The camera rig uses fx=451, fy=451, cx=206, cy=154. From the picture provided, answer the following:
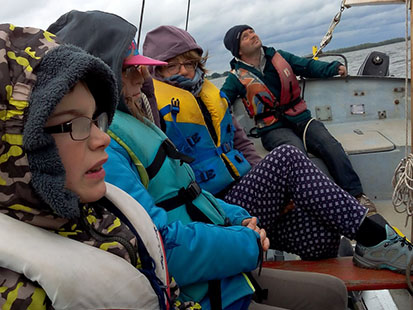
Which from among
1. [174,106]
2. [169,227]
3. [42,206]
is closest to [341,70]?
[174,106]

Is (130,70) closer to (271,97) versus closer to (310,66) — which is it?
(271,97)

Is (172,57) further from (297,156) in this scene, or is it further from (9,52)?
(9,52)

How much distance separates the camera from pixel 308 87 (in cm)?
465

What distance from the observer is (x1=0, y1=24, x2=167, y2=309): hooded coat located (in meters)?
0.84

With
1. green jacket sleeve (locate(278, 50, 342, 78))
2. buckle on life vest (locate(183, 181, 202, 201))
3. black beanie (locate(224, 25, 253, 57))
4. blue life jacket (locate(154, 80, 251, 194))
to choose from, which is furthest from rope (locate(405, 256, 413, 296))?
green jacket sleeve (locate(278, 50, 342, 78))

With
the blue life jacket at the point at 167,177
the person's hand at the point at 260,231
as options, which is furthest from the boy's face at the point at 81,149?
the person's hand at the point at 260,231

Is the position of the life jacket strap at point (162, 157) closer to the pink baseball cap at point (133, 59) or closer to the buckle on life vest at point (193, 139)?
the pink baseball cap at point (133, 59)

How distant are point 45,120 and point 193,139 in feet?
5.40

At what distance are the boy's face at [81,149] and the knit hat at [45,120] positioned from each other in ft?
0.12

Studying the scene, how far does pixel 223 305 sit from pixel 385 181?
8.32 ft

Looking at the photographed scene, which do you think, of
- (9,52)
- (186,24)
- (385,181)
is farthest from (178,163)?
(186,24)

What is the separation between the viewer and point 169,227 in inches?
56.3

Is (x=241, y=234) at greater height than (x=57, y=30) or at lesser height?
lesser

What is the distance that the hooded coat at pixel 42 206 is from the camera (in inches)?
33.2
